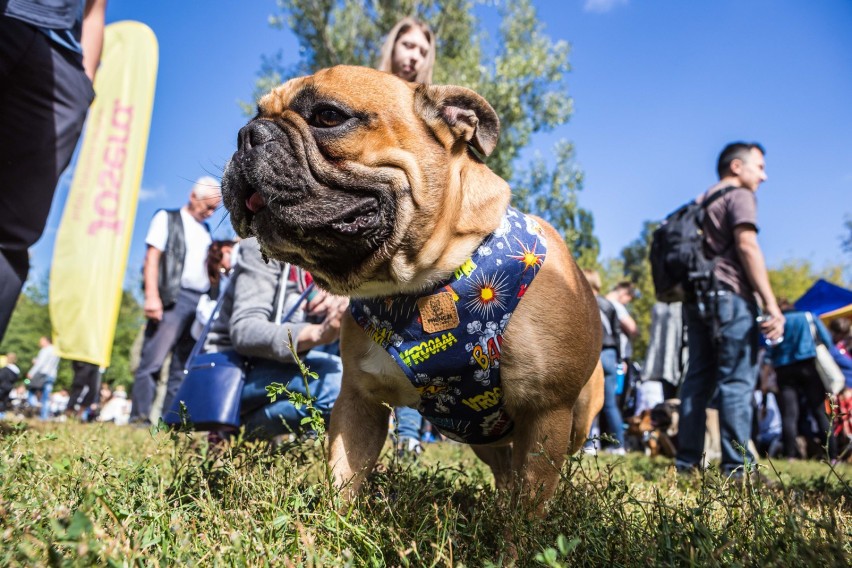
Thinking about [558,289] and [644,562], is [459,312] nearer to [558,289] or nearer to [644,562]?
[558,289]

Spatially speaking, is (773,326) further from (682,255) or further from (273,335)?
(273,335)

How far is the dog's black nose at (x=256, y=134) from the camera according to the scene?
2.49 meters

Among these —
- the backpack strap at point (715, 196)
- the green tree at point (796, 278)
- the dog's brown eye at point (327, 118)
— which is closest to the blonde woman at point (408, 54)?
the backpack strap at point (715, 196)

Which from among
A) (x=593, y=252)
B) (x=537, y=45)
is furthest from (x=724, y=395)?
(x=593, y=252)

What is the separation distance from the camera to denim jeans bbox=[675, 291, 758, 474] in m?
4.87

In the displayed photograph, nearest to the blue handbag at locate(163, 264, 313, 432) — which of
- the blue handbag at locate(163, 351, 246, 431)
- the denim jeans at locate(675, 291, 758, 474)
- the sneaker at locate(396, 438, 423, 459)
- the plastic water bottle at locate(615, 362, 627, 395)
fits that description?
the blue handbag at locate(163, 351, 246, 431)

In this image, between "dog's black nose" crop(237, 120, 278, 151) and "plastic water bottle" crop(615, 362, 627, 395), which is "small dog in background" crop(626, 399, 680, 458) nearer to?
"plastic water bottle" crop(615, 362, 627, 395)

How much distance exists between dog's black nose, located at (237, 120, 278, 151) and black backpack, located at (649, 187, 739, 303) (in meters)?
3.85

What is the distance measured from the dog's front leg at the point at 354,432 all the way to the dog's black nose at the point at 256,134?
3.35 feet

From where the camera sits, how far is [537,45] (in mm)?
23984

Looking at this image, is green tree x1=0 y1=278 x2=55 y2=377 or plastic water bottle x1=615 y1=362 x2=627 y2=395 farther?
green tree x1=0 y1=278 x2=55 y2=377

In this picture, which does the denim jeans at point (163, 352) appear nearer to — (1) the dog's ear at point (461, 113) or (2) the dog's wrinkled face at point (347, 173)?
(2) the dog's wrinkled face at point (347, 173)

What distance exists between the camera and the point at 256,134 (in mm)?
2502

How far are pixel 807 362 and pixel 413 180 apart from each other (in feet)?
26.4
